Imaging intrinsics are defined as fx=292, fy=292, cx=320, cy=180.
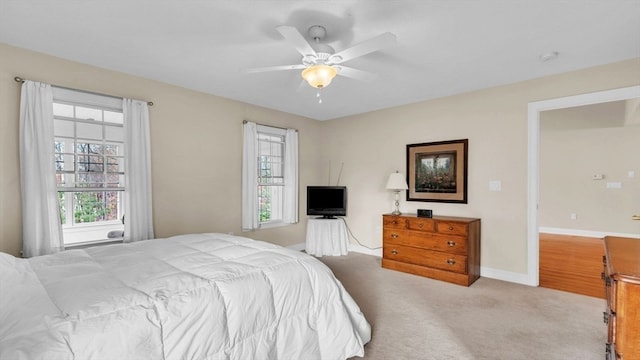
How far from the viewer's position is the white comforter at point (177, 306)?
1161 mm

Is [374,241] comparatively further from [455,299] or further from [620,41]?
[620,41]

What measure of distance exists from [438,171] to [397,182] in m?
0.61

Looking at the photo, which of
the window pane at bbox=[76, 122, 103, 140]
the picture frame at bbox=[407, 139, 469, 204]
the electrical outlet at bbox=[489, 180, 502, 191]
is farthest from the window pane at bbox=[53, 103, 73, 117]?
the electrical outlet at bbox=[489, 180, 502, 191]

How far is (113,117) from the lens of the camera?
3.37 metres

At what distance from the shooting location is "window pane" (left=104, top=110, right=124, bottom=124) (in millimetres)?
3318

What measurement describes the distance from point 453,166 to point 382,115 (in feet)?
4.86

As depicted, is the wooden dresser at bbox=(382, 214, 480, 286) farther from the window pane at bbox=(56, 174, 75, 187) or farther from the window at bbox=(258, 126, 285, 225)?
the window pane at bbox=(56, 174, 75, 187)

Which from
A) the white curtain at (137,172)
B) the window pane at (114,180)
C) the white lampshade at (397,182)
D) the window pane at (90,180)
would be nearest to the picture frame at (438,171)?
the white lampshade at (397,182)

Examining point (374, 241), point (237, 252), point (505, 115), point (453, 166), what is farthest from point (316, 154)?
point (237, 252)

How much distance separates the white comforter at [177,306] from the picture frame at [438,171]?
8.84 ft

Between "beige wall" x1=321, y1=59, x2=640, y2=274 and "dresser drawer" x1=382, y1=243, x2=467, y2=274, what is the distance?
23.2 inches

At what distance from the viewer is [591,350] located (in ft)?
7.18

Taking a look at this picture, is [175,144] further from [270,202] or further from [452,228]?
[452,228]

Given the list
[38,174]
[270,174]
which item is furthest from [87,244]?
[270,174]
